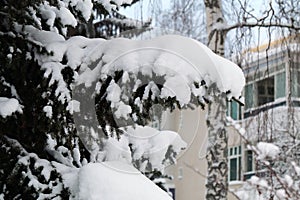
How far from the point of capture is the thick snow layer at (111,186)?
8.27 feet

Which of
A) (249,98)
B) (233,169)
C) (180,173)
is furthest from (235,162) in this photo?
(249,98)

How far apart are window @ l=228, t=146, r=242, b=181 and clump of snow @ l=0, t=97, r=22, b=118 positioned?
1314 cm

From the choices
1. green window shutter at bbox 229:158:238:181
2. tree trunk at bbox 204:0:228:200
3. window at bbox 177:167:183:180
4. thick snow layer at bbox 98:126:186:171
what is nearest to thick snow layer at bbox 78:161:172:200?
thick snow layer at bbox 98:126:186:171

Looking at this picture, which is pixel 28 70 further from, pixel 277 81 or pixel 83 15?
pixel 277 81

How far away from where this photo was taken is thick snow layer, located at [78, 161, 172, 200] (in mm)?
2520

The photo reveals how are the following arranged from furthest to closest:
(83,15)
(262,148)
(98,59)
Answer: (262,148) < (83,15) < (98,59)

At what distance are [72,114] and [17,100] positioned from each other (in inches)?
12.7

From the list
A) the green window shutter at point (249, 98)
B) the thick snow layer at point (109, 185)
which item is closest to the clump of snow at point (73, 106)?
the thick snow layer at point (109, 185)

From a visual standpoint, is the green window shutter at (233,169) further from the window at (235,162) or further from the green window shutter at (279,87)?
the green window shutter at (279,87)

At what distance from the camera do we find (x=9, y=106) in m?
2.73

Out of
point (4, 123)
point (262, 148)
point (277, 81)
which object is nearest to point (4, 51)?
point (4, 123)

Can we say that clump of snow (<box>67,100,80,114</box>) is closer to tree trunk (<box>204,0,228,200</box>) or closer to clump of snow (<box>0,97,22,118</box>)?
clump of snow (<box>0,97,22,118</box>)

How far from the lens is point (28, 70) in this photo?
2.89 meters

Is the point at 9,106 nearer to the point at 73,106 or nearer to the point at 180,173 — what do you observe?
the point at 73,106
